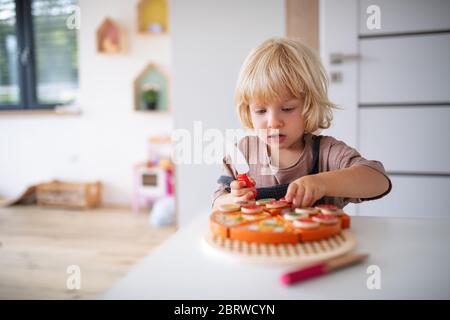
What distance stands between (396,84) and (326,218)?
2.13 ft

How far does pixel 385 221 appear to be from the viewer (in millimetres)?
419

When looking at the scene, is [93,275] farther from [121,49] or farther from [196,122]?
[121,49]

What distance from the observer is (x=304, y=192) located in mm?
406

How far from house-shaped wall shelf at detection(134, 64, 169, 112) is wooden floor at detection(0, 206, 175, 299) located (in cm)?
59

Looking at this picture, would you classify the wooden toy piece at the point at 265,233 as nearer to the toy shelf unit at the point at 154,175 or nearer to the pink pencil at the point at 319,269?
the pink pencil at the point at 319,269

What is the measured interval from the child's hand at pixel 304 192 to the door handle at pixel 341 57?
577 mm

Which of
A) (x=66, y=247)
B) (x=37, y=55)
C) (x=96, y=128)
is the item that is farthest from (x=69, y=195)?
(x=37, y=55)

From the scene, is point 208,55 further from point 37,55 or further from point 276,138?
point 37,55

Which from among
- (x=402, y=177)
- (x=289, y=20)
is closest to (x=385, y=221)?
(x=402, y=177)

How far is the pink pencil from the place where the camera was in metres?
0.27

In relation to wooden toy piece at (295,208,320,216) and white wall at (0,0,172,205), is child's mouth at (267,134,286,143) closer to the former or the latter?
wooden toy piece at (295,208,320,216)

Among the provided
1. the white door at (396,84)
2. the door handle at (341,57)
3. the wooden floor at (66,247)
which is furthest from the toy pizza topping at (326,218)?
the wooden floor at (66,247)

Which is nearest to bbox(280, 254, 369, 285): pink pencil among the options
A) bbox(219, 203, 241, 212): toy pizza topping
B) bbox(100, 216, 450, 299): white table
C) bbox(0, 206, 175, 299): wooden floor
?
bbox(100, 216, 450, 299): white table

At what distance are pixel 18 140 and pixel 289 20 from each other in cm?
217
